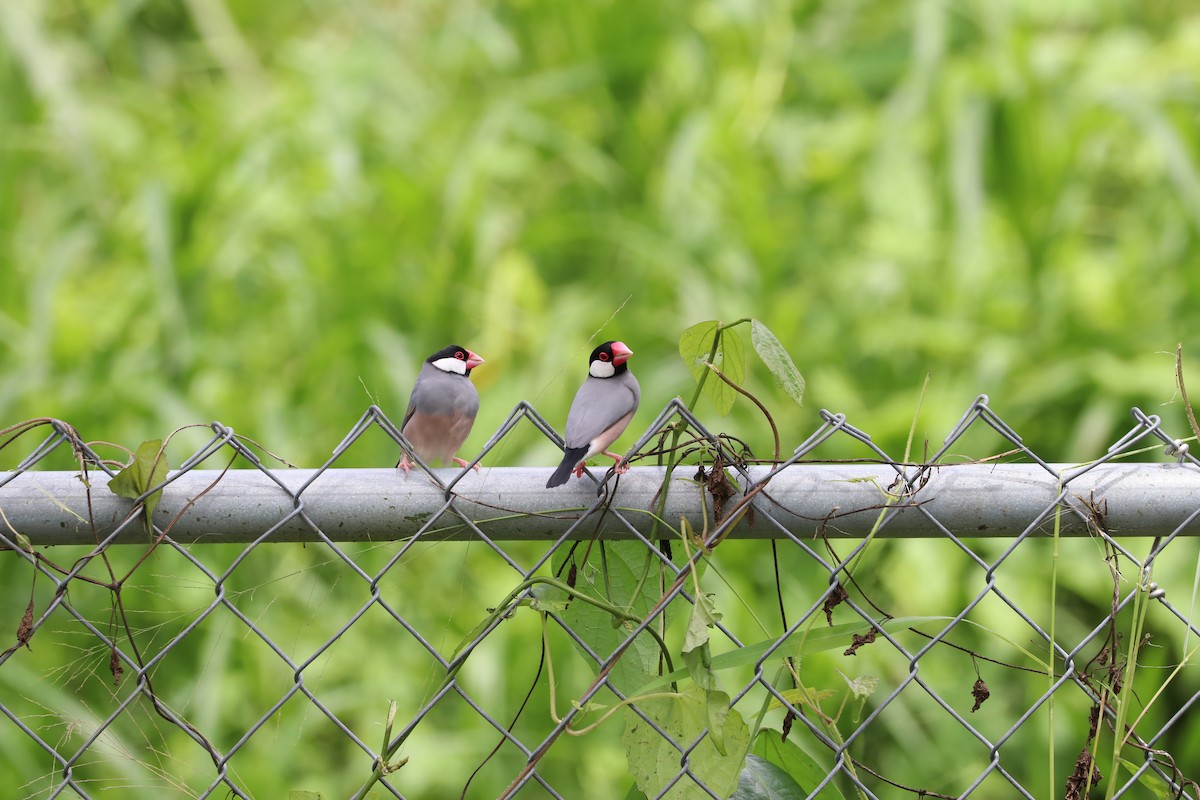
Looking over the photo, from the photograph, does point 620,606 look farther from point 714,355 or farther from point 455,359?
point 455,359

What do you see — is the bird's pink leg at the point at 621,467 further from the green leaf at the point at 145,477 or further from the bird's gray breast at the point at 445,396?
the green leaf at the point at 145,477

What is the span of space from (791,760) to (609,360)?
51cm

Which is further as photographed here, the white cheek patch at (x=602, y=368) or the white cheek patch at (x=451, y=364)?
the white cheek patch at (x=451, y=364)

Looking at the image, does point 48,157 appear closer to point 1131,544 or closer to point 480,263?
point 480,263

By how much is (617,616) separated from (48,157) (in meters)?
3.04

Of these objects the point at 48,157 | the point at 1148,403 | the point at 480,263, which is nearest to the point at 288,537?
the point at 480,263

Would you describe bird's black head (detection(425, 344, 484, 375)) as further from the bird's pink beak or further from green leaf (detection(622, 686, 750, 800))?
green leaf (detection(622, 686, 750, 800))

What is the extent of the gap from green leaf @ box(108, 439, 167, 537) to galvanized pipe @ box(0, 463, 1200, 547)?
0.01 metres

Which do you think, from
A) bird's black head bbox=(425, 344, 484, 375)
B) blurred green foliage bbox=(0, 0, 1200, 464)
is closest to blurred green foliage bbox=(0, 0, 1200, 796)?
blurred green foliage bbox=(0, 0, 1200, 464)

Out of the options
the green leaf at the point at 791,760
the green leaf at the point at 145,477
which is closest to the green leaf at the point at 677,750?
the green leaf at the point at 791,760

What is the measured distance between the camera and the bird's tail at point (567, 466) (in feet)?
3.58

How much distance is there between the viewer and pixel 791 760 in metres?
1.25

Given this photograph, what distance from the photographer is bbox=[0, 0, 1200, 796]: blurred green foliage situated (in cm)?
272

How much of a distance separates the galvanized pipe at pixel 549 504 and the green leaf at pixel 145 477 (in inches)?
0.5
